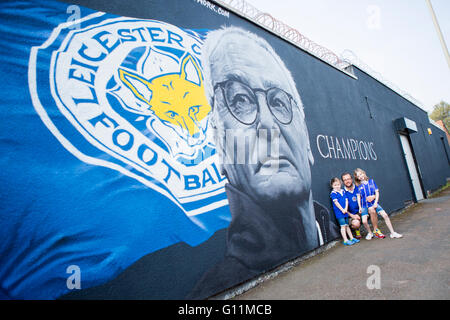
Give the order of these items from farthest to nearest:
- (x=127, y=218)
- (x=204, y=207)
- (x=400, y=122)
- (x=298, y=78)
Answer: (x=400, y=122)
(x=298, y=78)
(x=204, y=207)
(x=127, y=218)

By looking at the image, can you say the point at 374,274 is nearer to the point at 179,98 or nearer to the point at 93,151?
the point at 179,98

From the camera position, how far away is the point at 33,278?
177 cm

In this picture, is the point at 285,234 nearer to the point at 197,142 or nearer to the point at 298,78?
the point at 197,142

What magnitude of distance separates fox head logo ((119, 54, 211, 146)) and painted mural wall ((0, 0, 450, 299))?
15 millimetres

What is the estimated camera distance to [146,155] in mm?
2525

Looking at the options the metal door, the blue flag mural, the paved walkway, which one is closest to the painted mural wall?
the blue flag mural

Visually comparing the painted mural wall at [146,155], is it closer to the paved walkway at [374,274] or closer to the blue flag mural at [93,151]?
the blue flag mural at [93,151]

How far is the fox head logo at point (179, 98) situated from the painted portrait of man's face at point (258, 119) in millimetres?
259

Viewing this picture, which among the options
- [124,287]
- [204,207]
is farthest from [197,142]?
[124,287]

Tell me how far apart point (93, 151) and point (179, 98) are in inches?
48.0

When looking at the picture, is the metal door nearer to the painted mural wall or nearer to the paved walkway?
the paved walkway

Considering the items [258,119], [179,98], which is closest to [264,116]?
[258,119]

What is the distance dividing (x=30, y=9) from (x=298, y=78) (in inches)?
173

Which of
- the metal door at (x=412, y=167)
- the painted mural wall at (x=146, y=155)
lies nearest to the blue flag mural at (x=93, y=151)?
the painted mural wall at (x=146, y=155)
